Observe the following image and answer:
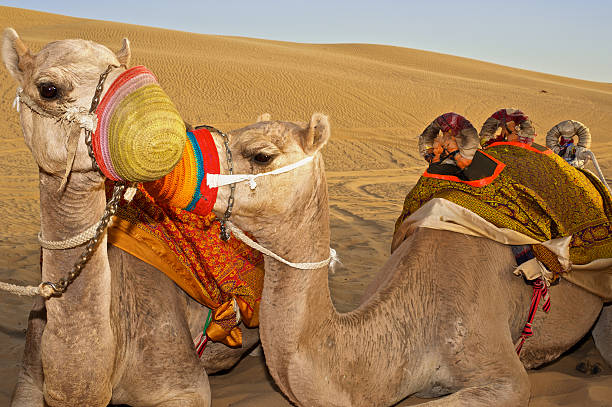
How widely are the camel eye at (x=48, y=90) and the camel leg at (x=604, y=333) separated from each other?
4112 millimetres

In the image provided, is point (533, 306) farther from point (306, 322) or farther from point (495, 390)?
point (306, 322)

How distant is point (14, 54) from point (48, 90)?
11.1 inches

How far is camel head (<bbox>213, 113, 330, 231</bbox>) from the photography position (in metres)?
2.40

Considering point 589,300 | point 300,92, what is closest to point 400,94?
point 300,92

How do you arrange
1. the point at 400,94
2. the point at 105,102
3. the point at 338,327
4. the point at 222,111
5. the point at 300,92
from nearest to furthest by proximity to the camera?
the point at 105,102, the point at 338,327, the point at 222,111, the point at 300,92, the point at 400,94

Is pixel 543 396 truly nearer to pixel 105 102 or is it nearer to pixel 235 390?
pixel 235 390

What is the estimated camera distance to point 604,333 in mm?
4430

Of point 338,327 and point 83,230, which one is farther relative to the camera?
point 338,327

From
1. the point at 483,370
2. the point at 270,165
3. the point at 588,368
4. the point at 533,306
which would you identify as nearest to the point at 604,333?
the point at 588,368

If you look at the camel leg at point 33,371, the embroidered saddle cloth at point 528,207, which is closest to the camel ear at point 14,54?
the camel leg at point 33,371

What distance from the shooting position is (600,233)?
3.98 meters

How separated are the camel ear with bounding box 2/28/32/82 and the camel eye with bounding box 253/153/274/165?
3.00 feet

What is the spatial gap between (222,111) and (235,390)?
751 inches

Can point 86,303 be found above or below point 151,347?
above
